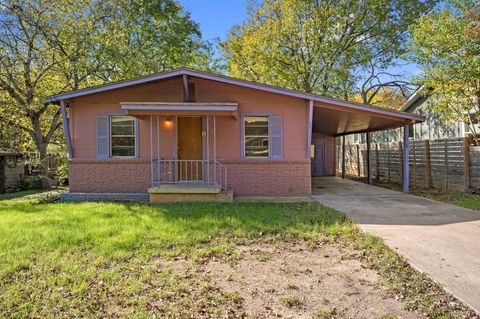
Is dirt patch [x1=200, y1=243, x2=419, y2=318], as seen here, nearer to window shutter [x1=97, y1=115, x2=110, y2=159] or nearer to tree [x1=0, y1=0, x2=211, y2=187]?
window shutter [x1=97, y1=115, x2=110, y2=159]

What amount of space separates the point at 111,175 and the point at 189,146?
Result: 246 cm

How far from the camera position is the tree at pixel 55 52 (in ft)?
41.6

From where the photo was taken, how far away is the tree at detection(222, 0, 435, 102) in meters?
18.4

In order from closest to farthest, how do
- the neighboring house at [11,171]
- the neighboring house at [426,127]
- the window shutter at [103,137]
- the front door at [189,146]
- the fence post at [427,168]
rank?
the window shutter at [103,137], the front door at [189,146], the fence post at [427,168], the neighboring house at [11,171], the neighboring house at [426,127]

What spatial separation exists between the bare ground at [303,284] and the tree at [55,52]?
12.1 m

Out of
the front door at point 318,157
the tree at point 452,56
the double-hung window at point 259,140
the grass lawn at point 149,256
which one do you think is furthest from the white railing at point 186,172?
the front door at point 318,157

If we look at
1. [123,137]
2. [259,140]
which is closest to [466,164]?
[259,140]

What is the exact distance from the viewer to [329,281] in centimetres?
378

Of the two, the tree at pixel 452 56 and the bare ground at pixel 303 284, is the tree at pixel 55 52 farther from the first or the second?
the bare ground at pixel 303 284

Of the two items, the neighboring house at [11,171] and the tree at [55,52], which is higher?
the tree at [55,52]

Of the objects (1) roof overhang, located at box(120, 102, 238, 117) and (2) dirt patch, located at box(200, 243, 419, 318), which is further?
(1) roof overhang, located at box(120, 102, 238, 117)

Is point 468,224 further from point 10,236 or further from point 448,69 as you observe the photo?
point 10,236

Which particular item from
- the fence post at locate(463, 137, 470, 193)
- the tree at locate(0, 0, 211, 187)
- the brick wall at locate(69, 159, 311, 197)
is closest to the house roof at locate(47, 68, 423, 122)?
the brick wall at locate(69, 159, 311, 197)

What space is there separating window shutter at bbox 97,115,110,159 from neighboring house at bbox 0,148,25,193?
6903 mm
